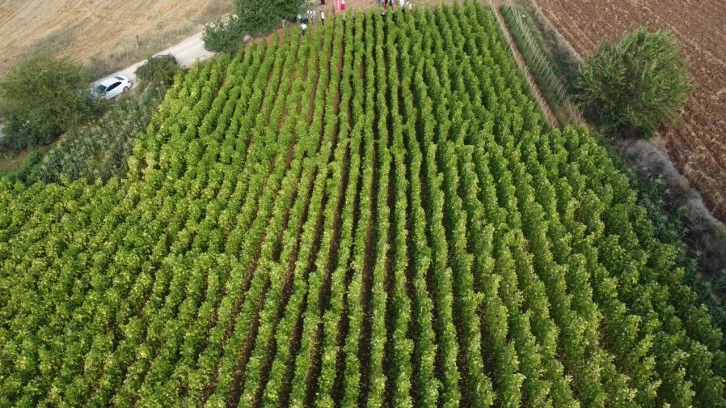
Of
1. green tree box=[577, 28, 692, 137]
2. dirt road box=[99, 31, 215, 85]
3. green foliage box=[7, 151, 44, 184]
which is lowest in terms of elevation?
green tree box=[577, 28, 692, 137]

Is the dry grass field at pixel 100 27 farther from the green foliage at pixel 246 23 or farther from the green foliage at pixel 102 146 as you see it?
the green foliage at pixel 102 146

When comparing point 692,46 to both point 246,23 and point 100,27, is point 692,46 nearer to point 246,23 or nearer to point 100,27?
point 246,23

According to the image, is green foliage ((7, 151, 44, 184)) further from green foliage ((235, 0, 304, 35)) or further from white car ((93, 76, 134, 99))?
green foliage ((235, 0, 304, 35))

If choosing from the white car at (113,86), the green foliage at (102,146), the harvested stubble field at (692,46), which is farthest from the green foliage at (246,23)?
the harvested stubble field at (692,46)

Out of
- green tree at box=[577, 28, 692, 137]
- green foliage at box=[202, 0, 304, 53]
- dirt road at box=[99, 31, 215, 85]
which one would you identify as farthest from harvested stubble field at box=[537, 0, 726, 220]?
dirt road at box=[99, 31, 215, 85]

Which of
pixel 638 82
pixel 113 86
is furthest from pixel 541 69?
pixel 113 86

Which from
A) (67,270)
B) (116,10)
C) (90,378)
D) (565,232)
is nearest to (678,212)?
(565,232)
